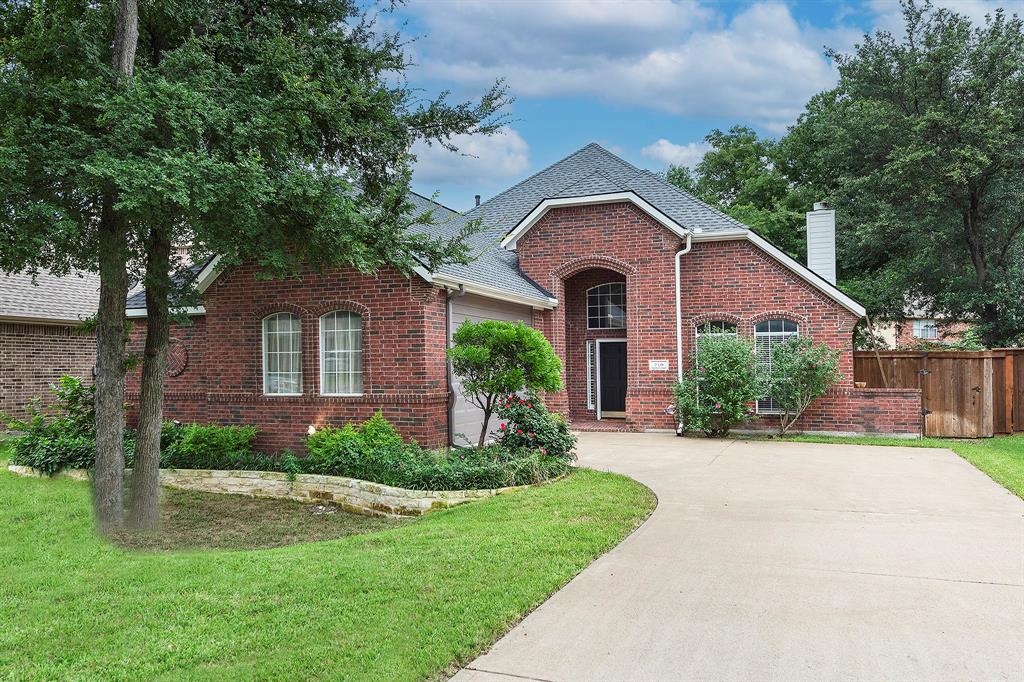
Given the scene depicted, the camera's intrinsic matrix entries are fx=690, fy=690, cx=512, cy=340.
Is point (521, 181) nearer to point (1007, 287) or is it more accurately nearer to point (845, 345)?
point (845, 345)

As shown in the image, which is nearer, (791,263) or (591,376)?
(791,263)

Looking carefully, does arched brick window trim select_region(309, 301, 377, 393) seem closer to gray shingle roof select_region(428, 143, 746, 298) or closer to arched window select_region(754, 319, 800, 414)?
gray shingle roof select_region(428, 143, 746, 298)

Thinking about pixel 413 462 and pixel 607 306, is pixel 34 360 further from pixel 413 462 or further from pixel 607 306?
pixel 607 306

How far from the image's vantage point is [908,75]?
18.2m

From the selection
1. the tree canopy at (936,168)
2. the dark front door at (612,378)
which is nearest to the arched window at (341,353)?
the dark front door at (612,378)

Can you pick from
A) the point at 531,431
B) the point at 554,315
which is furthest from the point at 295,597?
the point at 554,315

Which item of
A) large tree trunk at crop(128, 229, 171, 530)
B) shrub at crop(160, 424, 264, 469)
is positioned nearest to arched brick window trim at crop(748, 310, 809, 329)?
shrub at crop(160, 424, 264, 469)

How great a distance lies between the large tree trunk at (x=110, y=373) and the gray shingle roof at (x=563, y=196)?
6.28 m

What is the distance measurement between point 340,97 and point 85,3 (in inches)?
115

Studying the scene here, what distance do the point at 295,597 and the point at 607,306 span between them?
537 inches

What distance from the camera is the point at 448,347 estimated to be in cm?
1145

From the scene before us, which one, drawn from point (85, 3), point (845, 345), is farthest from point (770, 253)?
point (85, 3)

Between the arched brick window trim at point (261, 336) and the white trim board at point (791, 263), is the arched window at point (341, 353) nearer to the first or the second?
the arched brick window trim at point (261, 336)

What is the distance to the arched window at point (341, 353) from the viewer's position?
1146 centimetres
